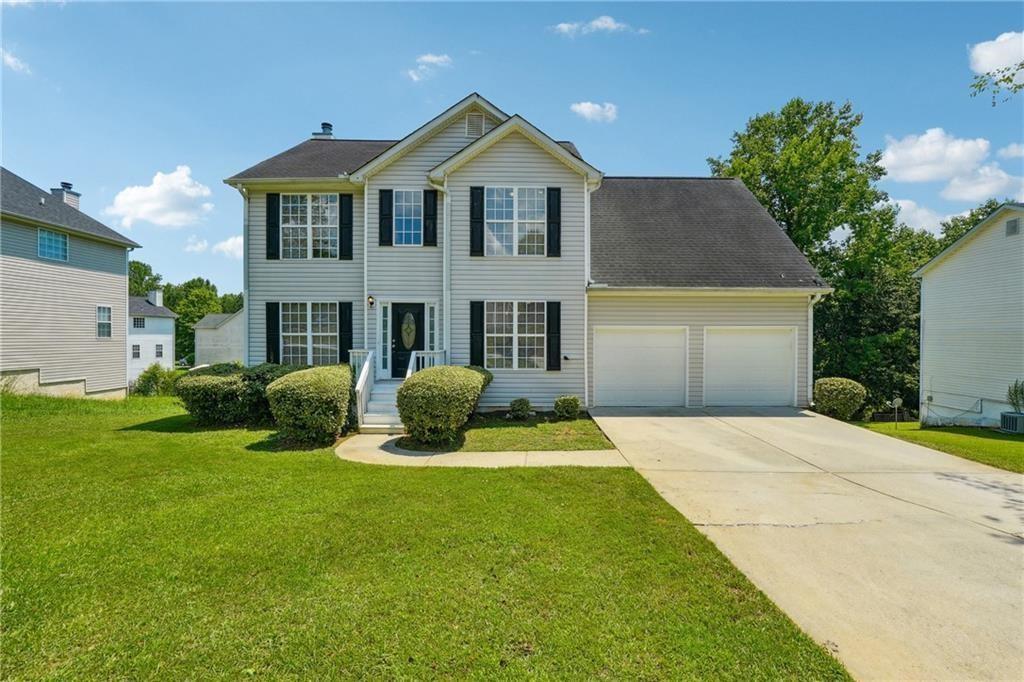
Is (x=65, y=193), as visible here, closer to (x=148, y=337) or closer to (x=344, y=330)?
(x=148, y=337)

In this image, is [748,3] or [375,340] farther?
[375,340]

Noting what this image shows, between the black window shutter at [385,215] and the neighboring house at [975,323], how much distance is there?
60.0 ft

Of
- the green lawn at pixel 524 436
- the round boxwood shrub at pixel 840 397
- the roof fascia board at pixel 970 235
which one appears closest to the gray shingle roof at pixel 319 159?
the green lawn at pixel 524 436

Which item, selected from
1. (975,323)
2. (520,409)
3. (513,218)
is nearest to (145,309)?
(513,218)

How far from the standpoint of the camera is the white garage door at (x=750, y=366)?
12.2 meters

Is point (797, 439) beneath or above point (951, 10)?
beneath

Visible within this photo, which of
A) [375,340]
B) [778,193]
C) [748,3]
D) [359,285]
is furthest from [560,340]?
[778,193]

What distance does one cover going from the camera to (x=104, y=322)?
1959 centimetres

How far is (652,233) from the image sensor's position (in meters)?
13.7

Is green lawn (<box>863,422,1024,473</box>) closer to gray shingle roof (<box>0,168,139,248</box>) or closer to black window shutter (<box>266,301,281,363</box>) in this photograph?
black window shutter (<box>266,301,281,363</box>)

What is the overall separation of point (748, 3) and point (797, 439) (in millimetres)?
10453

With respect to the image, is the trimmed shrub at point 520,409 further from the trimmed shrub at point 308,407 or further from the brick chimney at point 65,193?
the brick chimney at point 65,193

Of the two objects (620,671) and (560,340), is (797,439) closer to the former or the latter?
(560,340)

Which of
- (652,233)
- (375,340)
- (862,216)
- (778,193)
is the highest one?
(778,193)
